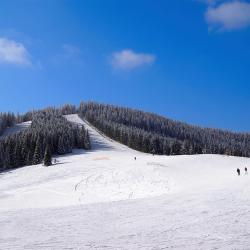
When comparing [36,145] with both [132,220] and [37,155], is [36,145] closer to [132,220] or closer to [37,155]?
[37,155]

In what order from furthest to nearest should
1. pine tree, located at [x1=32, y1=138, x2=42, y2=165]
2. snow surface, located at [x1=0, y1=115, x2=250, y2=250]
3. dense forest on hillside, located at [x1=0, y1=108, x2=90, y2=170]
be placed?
pine tree, located at [x1=32, y1=138, x2=42, y2=165] → dense forest on hillside, located at [x1=0, y1=108, x2=90, y2=170] → snow surface, located at [x1=0, y1=115, x2=250, y2=250]

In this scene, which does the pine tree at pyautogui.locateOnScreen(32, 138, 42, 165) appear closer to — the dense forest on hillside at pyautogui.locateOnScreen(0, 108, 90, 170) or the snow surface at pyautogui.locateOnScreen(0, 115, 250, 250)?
the dense forest on hillside at pyautogui.locateOnScreen(0, 108, 90, 170)

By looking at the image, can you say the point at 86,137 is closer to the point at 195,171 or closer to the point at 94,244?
the point at 195,171

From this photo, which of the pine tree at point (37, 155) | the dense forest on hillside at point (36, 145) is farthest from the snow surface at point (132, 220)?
the pine tree at point (37, 155)

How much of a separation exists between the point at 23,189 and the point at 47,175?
39.6 ft

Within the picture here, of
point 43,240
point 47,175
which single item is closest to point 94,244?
point 43,240

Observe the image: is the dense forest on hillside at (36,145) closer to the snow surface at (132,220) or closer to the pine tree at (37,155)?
the pine tree at (37,155)

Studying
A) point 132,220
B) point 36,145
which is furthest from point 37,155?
point 132,220

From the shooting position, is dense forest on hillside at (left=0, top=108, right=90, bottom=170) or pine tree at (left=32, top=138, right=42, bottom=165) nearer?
dense forest on hillside at (left=0, top=108, right=90, bottom=170)

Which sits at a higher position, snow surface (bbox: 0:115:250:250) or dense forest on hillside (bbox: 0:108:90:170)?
dense forest on hillside (bbox: 0:108:90:170)

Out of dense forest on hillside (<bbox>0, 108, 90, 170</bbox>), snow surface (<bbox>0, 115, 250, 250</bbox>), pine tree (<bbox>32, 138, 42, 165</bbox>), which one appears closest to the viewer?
snow surface (<bbox>0, 115, 250, 250</bbox>)

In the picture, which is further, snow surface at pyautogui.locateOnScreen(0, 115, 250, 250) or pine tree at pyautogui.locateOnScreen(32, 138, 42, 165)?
pine tree at pyautogui.locateOnScreen(32, 138, 42, 165)

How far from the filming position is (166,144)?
154 metres

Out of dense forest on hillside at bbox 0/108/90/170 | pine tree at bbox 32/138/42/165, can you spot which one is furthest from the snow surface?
pine tree at bbox 32/138/42/165
